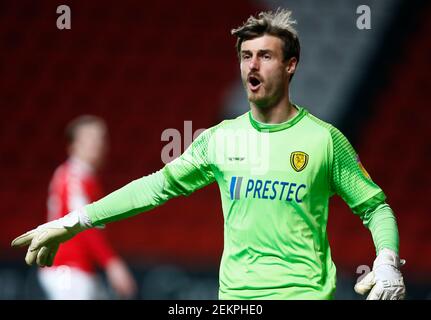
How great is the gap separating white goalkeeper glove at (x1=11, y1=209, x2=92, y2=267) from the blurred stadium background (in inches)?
209

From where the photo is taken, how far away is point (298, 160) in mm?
4324

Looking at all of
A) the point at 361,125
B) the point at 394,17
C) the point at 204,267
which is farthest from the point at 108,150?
the point at 394,17

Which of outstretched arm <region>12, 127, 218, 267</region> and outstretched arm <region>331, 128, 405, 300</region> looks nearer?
outstretched arm <region>331, 128, 405, 300</region>

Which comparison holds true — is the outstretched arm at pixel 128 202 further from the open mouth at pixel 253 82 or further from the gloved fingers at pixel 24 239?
the open mouth at pixel 253 82

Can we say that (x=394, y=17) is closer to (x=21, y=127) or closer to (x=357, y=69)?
(x=357, y=69)

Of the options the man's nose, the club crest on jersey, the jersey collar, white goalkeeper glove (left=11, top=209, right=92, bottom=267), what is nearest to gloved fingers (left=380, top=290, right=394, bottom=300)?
the club crest on jersey

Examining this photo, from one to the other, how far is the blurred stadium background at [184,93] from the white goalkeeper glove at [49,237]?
209 inches

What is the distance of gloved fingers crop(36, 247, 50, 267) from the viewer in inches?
168

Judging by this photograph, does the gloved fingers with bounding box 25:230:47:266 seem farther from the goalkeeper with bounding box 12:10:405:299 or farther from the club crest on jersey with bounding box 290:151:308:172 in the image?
the club crest on jersey with bounding box 290:151:308:172

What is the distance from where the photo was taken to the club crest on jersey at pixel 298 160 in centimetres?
431

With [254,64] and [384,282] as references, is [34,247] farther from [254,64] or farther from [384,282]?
[384,282]

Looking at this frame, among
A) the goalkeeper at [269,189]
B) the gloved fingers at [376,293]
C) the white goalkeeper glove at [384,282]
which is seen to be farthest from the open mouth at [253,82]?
the gloved fingers at [376,293]

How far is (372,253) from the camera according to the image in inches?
384

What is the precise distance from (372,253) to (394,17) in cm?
272
